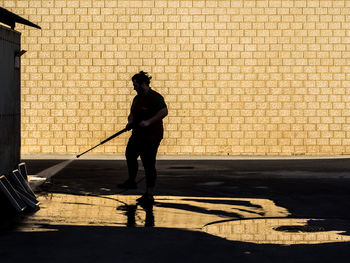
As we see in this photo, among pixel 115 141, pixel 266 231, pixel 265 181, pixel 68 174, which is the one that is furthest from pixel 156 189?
pixel 115 141

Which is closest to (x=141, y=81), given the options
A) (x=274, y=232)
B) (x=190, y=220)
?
(x=190, y=220)

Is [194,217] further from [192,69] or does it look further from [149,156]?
[192,69]

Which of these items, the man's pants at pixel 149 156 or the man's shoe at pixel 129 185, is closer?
the man's pants at pixel 149 156

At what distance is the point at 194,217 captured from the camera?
34.0 ft

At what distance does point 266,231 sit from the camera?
930 centimetres

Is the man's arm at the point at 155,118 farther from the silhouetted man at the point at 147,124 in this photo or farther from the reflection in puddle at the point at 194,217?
the reflection in puddle at the point at 194,217

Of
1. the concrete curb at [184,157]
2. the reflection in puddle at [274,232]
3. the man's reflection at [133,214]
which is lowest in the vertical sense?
the reflection in puddle at [274,232]

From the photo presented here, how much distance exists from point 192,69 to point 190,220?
467 inches

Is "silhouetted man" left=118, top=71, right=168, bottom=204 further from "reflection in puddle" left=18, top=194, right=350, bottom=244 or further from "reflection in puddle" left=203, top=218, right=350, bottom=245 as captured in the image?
"reflection in puddle" left=203, top=218, right=350, bottom=245

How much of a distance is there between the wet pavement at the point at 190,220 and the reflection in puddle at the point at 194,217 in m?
0.01

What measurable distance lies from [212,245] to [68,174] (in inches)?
329

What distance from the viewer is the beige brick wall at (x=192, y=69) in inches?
854

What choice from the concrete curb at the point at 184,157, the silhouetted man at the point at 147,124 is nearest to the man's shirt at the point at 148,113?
the silhouetted man at the point at 147,124

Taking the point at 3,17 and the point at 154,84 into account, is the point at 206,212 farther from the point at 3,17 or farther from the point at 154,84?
the point at 154,84
